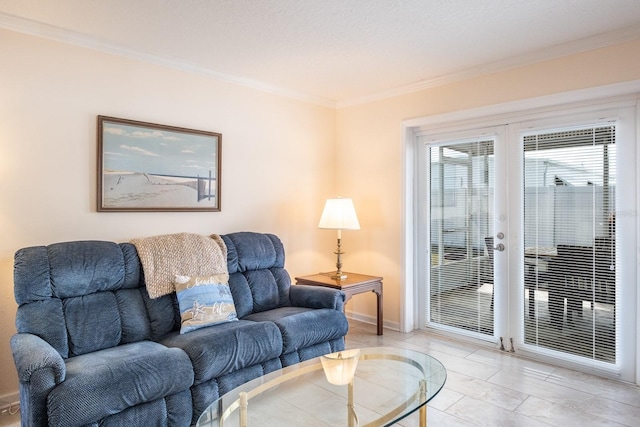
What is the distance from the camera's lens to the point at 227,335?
8.32 feet

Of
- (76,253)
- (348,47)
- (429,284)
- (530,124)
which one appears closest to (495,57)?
(530,124)

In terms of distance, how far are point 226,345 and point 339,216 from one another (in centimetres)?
181

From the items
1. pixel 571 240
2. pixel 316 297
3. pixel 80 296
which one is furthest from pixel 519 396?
pixel 80 296

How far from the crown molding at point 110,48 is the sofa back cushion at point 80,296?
1.40 m

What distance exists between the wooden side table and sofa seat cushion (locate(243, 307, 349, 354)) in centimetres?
49

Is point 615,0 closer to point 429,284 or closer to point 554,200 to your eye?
point 554,200

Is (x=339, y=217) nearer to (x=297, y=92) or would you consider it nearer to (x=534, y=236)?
(x=297, y=92)

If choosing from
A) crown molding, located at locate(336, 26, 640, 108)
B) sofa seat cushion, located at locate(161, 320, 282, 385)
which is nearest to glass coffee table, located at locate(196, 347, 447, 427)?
sofa seat cushion, located at locate(161, 320, 282, 385)

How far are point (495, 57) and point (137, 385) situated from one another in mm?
3378

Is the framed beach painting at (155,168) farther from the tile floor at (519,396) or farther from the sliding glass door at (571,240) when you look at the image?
the sliding glass door at (571,240)

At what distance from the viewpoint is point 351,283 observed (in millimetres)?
3812

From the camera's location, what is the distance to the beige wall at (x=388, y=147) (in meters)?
3.36

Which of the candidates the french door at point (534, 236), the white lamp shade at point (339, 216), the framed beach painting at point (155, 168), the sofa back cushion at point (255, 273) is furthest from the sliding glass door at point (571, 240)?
the framed beach painting at point (155, 168)

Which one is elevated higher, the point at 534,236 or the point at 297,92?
the point at 297,92
